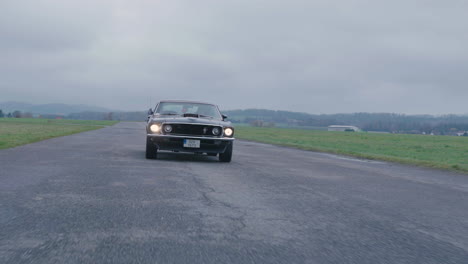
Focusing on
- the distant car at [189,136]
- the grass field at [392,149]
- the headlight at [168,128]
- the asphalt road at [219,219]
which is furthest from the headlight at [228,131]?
the grass field at [392,149]

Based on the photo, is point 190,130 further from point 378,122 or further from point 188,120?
point 378,122

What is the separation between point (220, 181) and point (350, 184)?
2.15 meters

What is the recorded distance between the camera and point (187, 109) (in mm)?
10977

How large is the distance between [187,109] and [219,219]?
711cm

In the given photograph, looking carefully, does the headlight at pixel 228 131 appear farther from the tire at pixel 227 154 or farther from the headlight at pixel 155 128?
the headlight at pixel 155 128

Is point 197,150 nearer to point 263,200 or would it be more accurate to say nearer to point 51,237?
point 263,200

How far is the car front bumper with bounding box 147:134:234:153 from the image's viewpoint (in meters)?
9.55

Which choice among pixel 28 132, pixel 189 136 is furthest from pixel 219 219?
pixel 28 132

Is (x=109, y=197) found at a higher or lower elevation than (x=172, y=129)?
lower

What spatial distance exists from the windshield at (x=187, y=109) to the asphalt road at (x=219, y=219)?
374 centimetres

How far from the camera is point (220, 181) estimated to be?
22.2 feet

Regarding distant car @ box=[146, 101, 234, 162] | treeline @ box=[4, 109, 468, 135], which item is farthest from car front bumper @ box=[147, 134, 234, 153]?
treeline @ box=[4, 109, 468, 135]

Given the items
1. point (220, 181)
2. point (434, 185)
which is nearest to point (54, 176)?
point (220, 181)

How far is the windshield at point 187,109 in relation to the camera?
10.9 m
